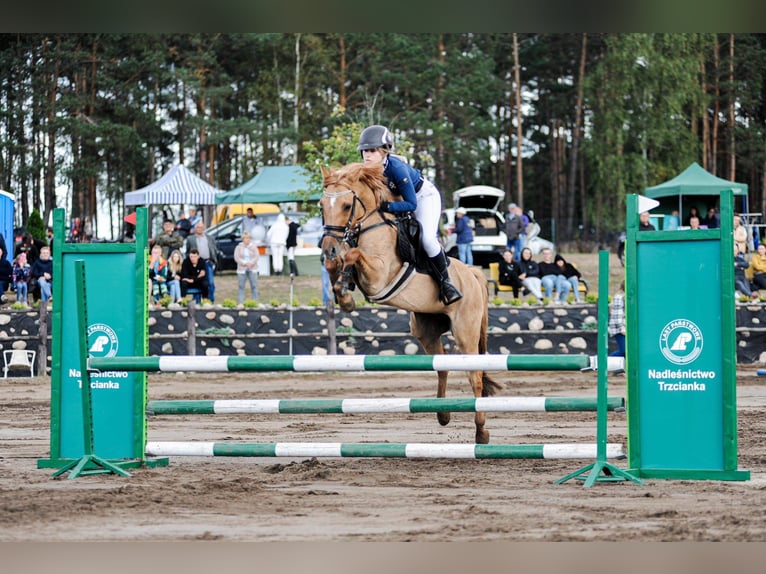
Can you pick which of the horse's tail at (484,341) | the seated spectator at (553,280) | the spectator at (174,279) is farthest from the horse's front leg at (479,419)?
the seated spectator at (553,280)

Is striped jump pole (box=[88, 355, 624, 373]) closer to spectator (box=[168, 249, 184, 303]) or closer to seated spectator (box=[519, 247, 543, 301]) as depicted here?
spectator (box=[168, 249, 184, 303])

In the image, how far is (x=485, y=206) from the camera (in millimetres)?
32531

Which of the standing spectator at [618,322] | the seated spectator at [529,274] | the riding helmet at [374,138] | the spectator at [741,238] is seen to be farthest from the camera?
the seated spectator at [529,274]

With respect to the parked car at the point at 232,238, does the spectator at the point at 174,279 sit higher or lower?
lower

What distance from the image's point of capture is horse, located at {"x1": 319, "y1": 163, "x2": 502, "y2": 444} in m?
7.09

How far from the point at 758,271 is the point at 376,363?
14.4m

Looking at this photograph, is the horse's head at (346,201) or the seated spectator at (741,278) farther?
the seated spectator at (741,278)

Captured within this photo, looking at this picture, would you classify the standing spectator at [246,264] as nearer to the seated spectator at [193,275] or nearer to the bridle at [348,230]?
the seated spectator at [193,275]

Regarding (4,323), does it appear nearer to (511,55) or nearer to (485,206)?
(485,206)

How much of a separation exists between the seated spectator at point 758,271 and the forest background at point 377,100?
50.6ft

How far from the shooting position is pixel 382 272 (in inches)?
291

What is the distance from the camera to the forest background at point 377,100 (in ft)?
119

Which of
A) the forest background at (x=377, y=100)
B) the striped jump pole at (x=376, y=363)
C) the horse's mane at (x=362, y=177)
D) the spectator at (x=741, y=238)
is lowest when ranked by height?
the striped jump pole at (x=376, y=363)

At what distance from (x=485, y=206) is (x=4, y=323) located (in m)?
19.2
